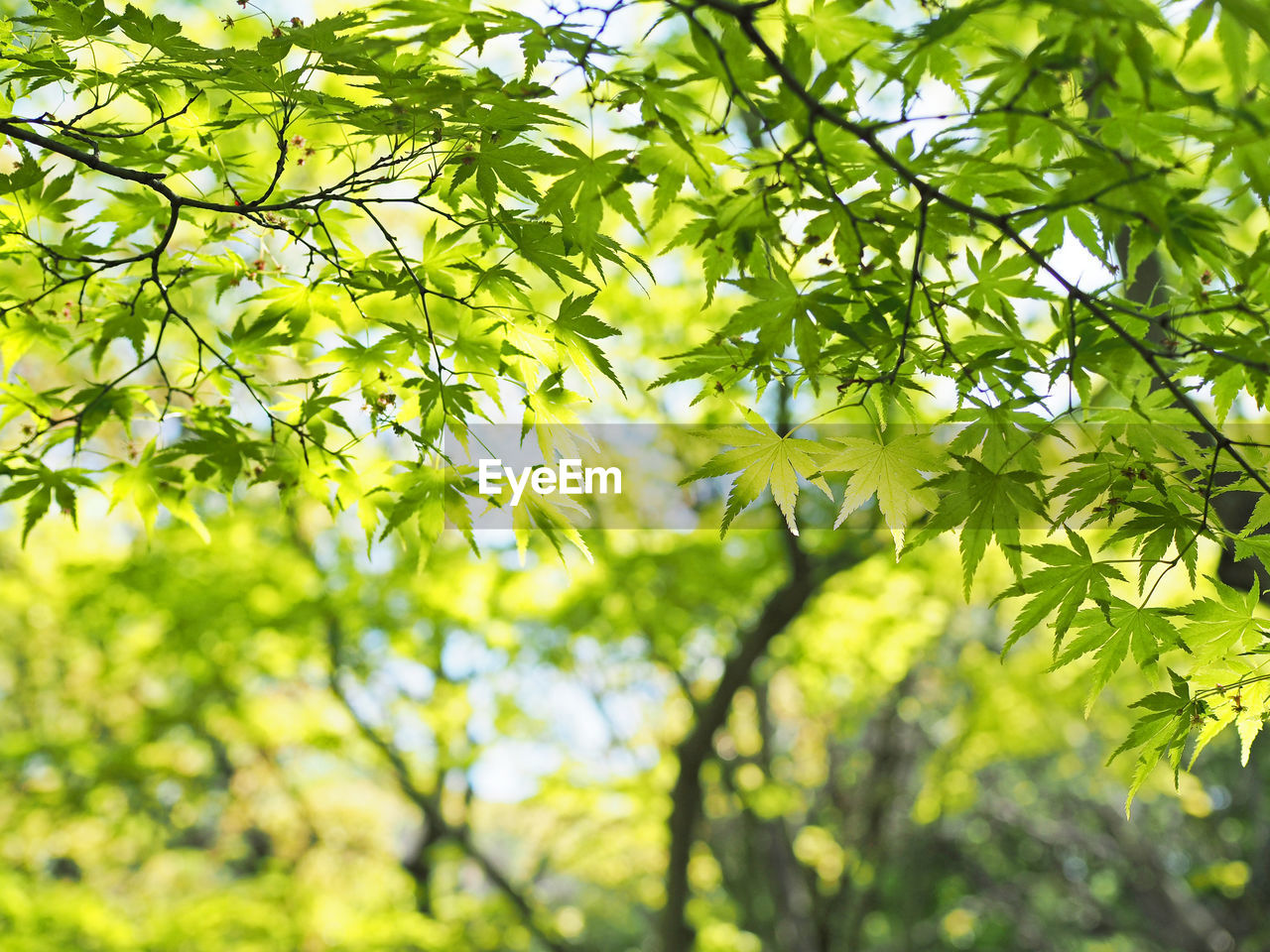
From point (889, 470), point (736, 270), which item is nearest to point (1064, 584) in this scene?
point (889, 470)

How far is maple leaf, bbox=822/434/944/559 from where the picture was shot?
142cm

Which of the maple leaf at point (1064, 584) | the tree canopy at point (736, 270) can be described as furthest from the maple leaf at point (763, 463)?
the maple leaf at point (1064, 584)

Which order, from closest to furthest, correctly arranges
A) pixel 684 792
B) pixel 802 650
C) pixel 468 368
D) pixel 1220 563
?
1. pixel 468 368
2. pixel 1220 563
3. pixel 684 792
4. pixel 802 650

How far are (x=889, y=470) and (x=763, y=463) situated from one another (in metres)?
0.21

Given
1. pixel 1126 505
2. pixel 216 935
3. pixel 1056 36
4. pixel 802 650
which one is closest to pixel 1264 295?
pixel 1126 505

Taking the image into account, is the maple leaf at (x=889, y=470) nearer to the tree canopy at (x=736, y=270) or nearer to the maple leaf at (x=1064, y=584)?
the tree canopy at (x=736, y=270)

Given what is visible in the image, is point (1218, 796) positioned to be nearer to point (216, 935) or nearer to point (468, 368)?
point (216, 935)

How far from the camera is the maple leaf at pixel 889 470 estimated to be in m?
1.42

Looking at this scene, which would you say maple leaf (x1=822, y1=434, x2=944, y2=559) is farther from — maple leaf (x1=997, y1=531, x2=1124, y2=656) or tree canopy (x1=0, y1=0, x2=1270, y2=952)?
maple leaf (x1=997, y1=531, x2=1124, y2=656)

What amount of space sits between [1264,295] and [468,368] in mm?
1337

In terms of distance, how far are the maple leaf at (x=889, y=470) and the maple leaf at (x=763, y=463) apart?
0.18 ft

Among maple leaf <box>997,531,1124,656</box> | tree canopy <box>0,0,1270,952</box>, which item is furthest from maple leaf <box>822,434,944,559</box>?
maple leaf <box>997,531,1124,656</box>

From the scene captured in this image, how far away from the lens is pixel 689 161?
1.39m

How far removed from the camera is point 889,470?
1449 millimetres
